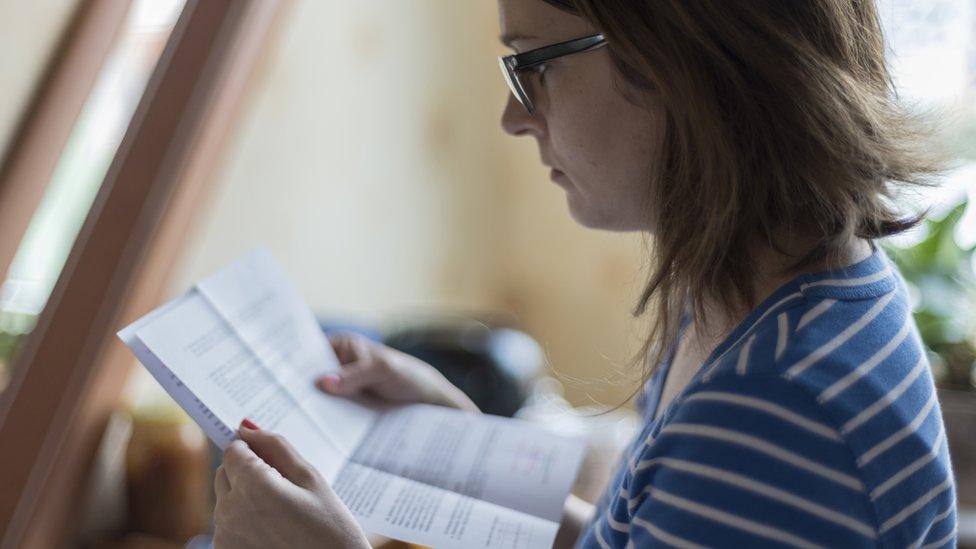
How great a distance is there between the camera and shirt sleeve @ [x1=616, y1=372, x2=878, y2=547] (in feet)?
1.60

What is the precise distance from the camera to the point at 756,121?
582 mm

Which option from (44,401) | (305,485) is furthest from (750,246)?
(44,401)

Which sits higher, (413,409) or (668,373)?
(668,373)

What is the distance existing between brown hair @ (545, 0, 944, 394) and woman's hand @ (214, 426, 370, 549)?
31cm

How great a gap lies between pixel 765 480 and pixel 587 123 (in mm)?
303

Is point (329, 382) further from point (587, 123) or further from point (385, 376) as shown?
point (587, 123)

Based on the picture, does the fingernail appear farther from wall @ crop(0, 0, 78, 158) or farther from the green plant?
the green plant

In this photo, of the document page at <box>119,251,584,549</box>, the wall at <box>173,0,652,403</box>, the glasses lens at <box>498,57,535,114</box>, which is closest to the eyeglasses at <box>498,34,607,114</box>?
the glasses lens at <box>498,57,535,114</box>

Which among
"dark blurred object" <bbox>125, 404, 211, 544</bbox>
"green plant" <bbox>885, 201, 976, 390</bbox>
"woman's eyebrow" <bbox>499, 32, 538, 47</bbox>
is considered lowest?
"dark blurred object" <bbox>125, 404, 211, 544</bbox>

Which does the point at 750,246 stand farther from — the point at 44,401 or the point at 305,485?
the point at 44,401

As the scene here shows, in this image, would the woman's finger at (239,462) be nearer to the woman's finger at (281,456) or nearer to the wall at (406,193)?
the woman's finger at (281,456)

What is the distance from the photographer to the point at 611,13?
589mm

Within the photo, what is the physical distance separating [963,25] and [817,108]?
1.56 metres

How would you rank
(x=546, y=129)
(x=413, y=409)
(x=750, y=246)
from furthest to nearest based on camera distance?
(x=413, y=409), (x=546, y=129), (x=750, y=246)
